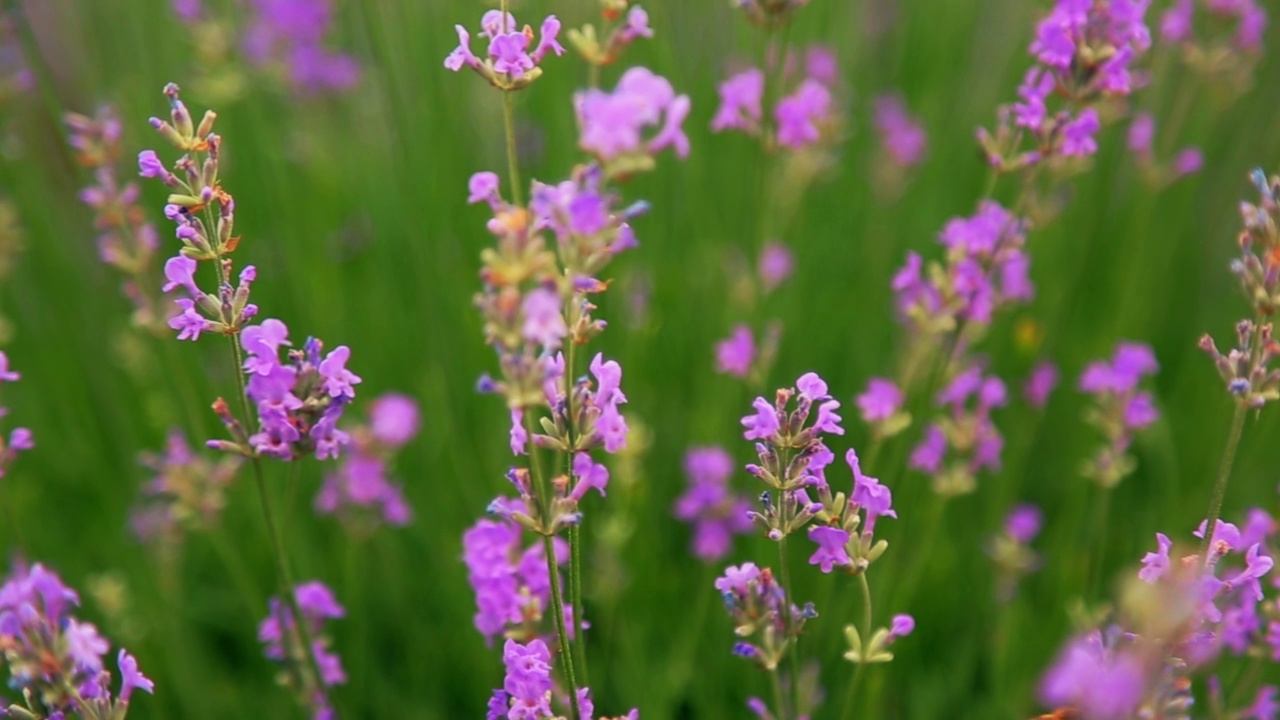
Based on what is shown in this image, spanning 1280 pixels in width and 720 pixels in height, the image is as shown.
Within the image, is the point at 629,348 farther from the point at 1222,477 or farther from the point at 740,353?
the point at 1222,477

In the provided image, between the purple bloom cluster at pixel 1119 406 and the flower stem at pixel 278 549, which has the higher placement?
the purple bloom cluster at pixel 1119 406

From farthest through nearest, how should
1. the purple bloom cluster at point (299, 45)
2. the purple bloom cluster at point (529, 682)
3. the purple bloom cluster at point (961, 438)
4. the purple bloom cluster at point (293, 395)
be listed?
the purple bloom cluster at point (299, 45) → the purple bloom cluster at point (961, 438) → the purple bloom cluster at point (293, 395) → the purple bloom cluster at point (529, 682)

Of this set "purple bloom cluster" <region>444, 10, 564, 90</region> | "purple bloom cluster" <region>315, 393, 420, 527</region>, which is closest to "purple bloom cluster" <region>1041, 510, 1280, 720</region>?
"purple bloom cluster" <region>444, 10, 564, 90</region>

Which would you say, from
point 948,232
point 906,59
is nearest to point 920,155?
point 906,59

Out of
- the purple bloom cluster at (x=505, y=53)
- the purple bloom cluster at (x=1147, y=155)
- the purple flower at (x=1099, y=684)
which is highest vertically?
the purple bloom cluster at (x=1147, y=155)

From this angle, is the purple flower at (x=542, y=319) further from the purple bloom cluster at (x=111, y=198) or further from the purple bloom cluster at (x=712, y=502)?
the purple bloom cluster at (x=712, y=502)

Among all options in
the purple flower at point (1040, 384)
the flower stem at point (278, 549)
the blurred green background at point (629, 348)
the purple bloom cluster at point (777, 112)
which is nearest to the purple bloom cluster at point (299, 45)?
the blurred green background at point (629, 348)

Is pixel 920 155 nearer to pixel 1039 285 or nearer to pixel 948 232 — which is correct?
pixel 1039 285
